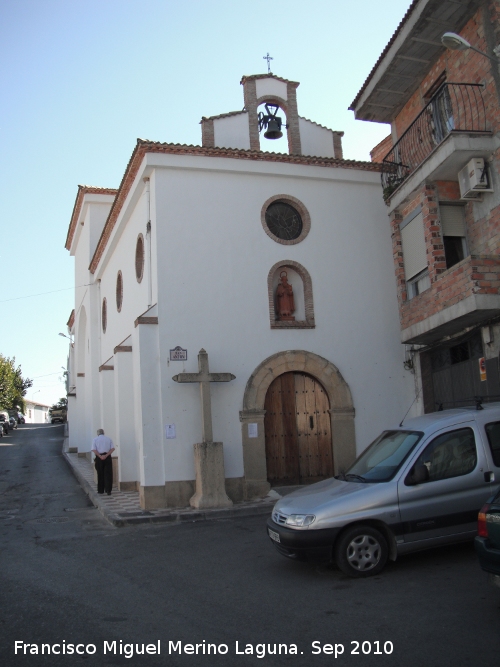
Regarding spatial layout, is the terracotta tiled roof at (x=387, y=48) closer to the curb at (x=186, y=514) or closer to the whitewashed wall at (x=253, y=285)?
the whitewashed wall at (x=253, y=285)

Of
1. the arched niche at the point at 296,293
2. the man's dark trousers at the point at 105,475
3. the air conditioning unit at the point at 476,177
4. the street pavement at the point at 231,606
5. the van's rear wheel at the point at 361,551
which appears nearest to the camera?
the street pavement at the point at 231,606

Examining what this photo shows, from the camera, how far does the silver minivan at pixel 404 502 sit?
6500 mm

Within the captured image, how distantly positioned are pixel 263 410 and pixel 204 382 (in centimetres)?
157

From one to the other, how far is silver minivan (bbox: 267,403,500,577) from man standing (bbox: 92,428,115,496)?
8.44 m

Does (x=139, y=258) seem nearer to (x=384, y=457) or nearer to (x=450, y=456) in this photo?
(x=384, y=457)

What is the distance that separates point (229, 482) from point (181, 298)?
13.0 feet

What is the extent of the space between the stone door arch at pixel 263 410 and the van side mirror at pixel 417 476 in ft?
21.2

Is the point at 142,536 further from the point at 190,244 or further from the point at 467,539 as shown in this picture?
the point at 190,244

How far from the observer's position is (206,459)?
12016mm

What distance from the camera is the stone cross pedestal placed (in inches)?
471

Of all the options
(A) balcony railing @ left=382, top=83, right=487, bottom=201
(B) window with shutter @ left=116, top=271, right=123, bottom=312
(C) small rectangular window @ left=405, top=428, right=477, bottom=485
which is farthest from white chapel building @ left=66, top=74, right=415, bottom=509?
(C) small rectangular window @ left=405, top=428, right=477, bottom=485

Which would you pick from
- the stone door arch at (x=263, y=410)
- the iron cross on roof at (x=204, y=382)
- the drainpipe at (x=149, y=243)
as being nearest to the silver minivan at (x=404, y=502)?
the iron cross on roof at (x=204, y=382)

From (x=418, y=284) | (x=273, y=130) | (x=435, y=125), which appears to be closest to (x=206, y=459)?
(x=418, y=284)

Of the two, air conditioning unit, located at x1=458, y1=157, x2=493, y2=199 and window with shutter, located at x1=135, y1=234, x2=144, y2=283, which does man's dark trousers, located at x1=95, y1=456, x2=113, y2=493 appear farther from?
air conditioning unit, located at x1=458, y1=157, x2=493, y2=199
